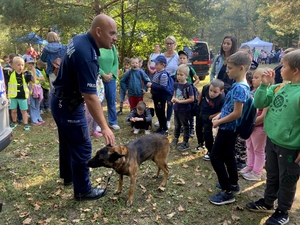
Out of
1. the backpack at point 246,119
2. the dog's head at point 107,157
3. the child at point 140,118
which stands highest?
the backpack at point 246,119

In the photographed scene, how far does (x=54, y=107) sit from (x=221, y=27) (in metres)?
50.2

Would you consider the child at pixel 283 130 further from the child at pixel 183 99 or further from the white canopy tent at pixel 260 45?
the white canopy tent at pixel 260 45

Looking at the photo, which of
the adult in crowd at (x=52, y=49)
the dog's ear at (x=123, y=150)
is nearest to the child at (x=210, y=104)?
the dog's ear at (x=123, y=150)

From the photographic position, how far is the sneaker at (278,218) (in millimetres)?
3141

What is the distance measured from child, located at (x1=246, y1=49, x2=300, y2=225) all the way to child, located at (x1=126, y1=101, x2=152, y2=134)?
3.38 m

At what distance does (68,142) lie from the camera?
130 inches

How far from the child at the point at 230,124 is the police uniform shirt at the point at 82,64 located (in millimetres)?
1586

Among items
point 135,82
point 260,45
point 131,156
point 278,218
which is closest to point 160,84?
point 135,82

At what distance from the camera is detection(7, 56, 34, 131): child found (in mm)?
6355

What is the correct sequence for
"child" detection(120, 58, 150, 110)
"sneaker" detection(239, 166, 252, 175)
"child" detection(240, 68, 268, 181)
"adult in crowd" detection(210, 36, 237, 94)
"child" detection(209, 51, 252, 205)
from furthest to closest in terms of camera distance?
"child" detection(120, 58, 150, 110) → "adult in crowd" detection(210, 36, 237, 94) → "sneaker" detection(239, 166, 252, 175) → "child" detection(240, 68, 268, 181) → "child" detection(209, 51, 252, 205)

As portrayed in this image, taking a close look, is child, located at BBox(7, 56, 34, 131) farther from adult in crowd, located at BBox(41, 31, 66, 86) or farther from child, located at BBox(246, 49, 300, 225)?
child, located at BBox(246, 49, 300, 225)

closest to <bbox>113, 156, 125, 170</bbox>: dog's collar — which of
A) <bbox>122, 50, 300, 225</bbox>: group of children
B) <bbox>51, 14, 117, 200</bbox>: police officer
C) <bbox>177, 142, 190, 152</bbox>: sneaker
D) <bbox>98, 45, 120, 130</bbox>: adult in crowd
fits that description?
<bbox>51, 14, 117, 200</bbox>: police officer

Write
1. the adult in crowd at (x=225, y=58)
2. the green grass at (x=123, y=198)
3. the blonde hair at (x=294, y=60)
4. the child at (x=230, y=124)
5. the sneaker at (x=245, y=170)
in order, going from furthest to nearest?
the adult in crowd at (x=225, y=58), the sneaker at (x=245, y=170), the green grass at (x=123, y=198), the child at (x=230, y=124), the blonde hair at (x=294, y=60)

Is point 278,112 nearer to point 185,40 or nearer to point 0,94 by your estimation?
point 0,94
